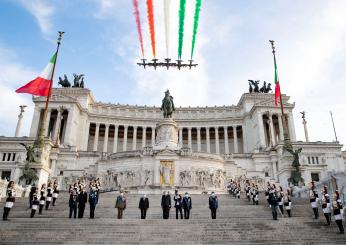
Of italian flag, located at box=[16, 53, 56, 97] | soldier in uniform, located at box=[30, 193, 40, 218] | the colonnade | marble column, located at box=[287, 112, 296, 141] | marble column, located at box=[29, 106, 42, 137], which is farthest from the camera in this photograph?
the colonnade

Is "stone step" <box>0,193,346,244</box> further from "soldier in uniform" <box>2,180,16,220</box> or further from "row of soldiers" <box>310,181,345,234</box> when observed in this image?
"soldier in uniform" <box>2,180,16,220</box>

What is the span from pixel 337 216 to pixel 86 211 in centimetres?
1388

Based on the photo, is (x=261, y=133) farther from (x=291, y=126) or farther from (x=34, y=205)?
(x=34, y=205)

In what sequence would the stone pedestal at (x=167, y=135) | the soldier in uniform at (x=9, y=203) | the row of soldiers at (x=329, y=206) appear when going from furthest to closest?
1. the stone pedestal at (x=167, y=135)
2. the soldier in uniform at (x=9, y=203)
3. the row of soldiers at (x=329, y=206)

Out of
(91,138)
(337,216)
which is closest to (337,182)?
(337,216)

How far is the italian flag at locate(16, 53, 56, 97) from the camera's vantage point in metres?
27.0

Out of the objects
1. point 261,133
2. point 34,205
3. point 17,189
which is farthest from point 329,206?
point 261,133

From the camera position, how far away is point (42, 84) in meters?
28.7

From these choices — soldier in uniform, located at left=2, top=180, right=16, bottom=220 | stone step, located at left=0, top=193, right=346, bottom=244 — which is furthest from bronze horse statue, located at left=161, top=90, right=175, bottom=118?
stone step, located at left=0, top=193, right=346, bottom=244

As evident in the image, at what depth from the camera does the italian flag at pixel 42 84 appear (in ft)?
88.6

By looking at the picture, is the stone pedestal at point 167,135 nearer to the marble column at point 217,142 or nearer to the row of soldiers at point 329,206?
the row of soldiers at point 329,206

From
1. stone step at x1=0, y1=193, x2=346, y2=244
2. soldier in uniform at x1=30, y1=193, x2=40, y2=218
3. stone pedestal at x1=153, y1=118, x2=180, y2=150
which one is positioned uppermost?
stone pedestal at x1=153, y1=118, x2=180, y2=150

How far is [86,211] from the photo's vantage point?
18.9m

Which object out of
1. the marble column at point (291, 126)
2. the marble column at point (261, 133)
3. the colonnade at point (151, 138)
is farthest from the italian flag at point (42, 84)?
the marble column at point (291, 126)
